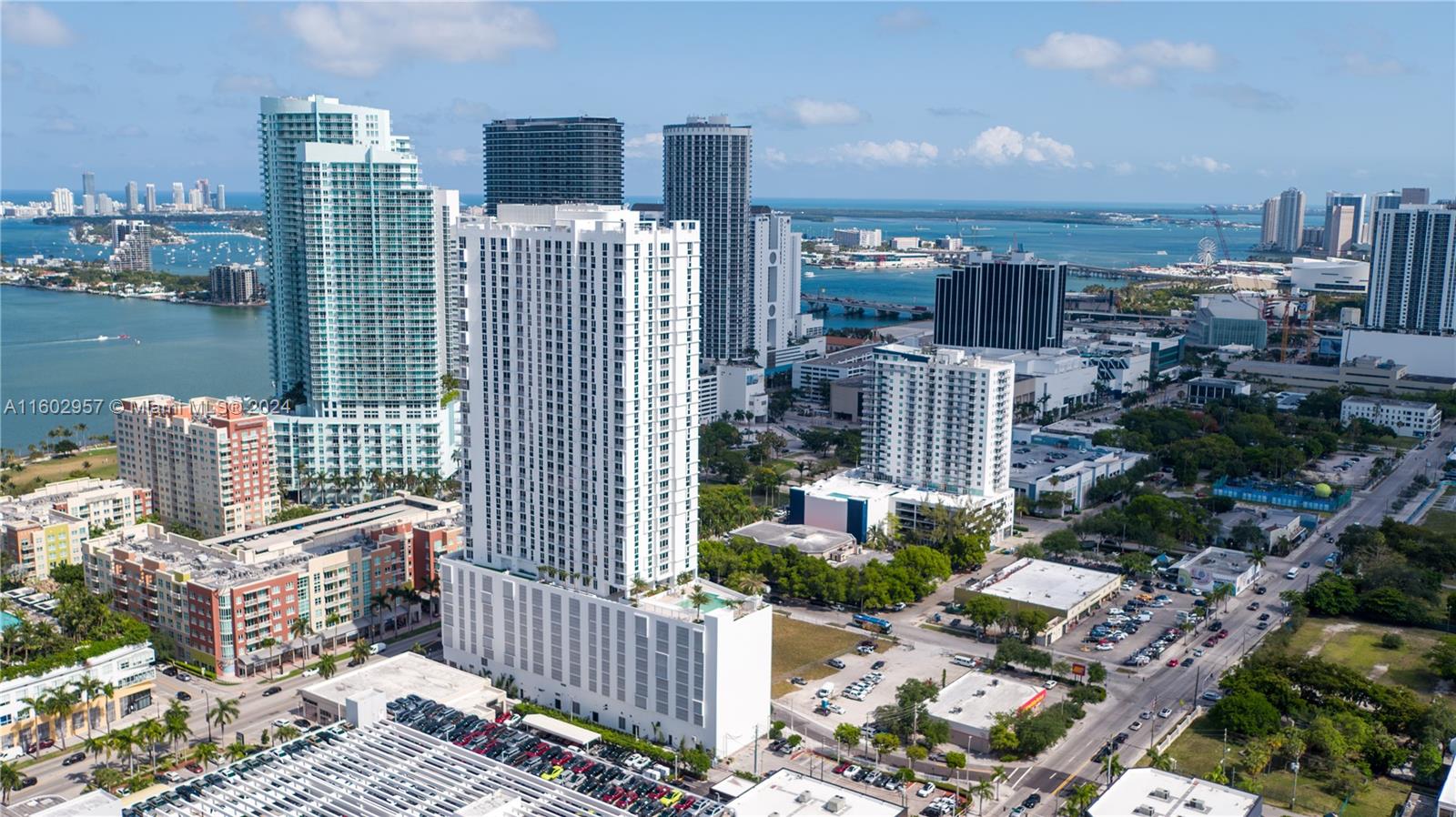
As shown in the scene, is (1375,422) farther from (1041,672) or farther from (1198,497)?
(1041,672)

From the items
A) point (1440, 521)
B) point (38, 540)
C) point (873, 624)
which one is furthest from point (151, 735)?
point (1440, 521)

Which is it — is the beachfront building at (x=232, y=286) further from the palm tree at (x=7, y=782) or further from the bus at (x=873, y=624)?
the palm tree at (x=7, y=782)

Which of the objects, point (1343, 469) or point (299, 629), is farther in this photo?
point (1343, 469)

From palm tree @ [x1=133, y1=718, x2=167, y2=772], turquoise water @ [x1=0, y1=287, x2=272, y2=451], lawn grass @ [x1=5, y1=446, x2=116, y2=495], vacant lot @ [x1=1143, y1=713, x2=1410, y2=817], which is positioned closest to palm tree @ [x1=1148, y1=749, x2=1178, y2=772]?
vacant lot @ [x1=1143, y1=713, x2=1410, y2=817]

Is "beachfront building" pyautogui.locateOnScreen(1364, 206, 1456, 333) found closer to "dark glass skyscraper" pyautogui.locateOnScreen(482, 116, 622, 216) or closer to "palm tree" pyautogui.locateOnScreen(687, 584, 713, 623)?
"dark glass skyscraper" pyautogui.locateOnScreen(482, 116, 622, 216)

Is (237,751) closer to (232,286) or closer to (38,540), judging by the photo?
(38,540)

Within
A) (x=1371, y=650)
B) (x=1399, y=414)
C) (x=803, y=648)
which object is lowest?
(x=803, y=648)

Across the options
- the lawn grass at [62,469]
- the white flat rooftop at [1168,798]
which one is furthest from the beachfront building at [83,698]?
the white flat rooftop at [1168,798]
